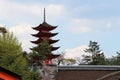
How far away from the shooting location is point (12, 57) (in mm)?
36875

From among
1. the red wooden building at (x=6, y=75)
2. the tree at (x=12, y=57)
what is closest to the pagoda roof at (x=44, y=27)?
the tree at (x=12, y=57)

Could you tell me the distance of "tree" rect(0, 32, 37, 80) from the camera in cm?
3247

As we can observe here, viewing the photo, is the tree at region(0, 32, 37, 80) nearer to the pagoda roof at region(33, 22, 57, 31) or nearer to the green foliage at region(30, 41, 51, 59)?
the green foliage at region(30, 41, 51, 59)

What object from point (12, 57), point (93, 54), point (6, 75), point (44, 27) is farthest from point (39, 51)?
point (93, 54)

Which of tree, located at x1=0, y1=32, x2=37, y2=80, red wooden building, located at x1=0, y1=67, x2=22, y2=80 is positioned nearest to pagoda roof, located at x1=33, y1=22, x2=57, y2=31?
tree, located at x1=0, y1=32, x2=37, y2=80

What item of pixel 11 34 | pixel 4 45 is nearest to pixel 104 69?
pixel 4 45

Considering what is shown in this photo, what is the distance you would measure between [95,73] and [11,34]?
1639 cm

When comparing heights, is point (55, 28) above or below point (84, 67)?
above

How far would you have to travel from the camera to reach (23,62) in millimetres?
37625

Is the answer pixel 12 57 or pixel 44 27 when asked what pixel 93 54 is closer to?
pixel 44 27

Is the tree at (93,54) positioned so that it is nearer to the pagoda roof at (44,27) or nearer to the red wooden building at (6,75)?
the pagoda roof at (44,27)

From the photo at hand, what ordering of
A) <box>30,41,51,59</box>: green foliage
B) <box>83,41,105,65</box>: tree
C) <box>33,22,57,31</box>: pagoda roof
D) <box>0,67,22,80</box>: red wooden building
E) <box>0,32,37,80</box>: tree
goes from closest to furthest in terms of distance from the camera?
1. <box>0,67,22,80</box>: red wooden building
2. <box>0,32,37,80</box>: tree
3. <box>30,41,51,59</box>: green foliage
4. <box>33,22,57,31</box>: pagoda roof
5. <box>83,41,105,65</box>: tree

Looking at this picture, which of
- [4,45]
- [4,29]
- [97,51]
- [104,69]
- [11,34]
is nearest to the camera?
[104,69]

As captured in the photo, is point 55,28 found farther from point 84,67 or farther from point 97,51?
point 84,67
